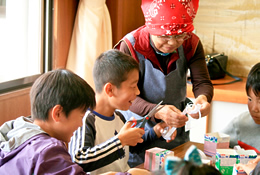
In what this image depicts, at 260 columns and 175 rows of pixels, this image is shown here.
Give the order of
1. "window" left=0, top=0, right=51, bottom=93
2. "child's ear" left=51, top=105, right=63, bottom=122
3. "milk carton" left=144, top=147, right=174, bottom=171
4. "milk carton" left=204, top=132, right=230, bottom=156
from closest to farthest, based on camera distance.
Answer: "child's ear" left=51, top=105, right=63, bottom=122, "milk carton" left=144, top=147, right=174, bottom=171, "milk carton" left=204, top=132, right=230, bottom=156, "window" left=0, top=0, right=51, bottom=93

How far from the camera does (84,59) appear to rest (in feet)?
8.29

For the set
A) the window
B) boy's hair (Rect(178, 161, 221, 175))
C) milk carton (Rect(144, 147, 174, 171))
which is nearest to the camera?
boy's hair (Rect(178, 161, 221, 175))

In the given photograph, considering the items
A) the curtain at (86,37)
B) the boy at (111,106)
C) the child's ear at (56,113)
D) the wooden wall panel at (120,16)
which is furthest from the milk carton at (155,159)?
the wooden wall panel at (120,16)

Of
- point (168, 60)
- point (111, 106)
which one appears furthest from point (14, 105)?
point (168, 60)

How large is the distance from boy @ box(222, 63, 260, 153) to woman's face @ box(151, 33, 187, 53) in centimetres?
46

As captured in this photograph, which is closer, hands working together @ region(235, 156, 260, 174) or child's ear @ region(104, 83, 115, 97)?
hands working together @ region(235, 156, 260, 174)

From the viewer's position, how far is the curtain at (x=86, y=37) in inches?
99.4

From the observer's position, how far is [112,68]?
4.98 feet

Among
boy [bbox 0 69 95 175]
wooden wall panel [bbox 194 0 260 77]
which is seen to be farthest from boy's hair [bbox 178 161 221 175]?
wooden wall panel [bbox 194 0 260 77]

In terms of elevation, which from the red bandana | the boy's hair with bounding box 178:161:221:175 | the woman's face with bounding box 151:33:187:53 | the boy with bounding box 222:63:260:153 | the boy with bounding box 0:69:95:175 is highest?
the red bandana

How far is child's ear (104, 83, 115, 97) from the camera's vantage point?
1.50 m

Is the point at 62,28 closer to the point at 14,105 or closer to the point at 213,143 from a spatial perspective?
the point at 14,105

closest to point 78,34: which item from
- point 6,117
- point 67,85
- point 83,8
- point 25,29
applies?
point 83,8

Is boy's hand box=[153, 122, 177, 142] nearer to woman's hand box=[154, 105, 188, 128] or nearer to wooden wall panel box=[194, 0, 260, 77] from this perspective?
woman's hand box=[154, 105, 188, 128]
